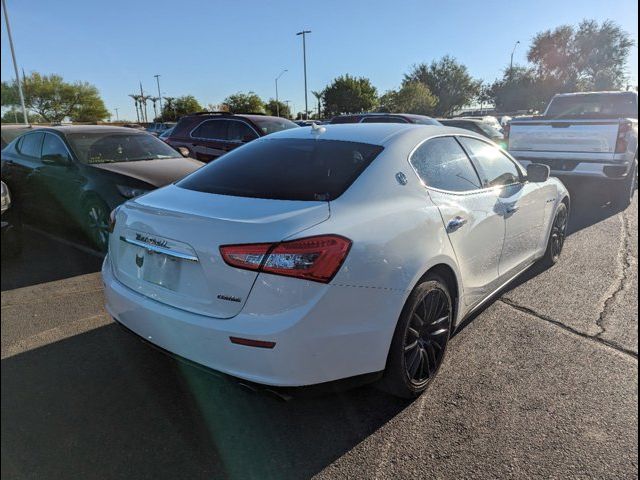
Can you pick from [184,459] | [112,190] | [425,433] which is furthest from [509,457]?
[112,190]

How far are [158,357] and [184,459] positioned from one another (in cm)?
104

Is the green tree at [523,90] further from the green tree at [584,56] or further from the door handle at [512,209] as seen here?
the door handle at [512,209]

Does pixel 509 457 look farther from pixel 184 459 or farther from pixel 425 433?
pixel 184 459

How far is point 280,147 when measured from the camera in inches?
133

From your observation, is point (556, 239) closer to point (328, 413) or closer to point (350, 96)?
point (328, 413)

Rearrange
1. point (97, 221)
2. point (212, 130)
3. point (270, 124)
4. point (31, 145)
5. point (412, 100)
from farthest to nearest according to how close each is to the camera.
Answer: point (412, 100) < point (212, 130) < point (270, 124) < point (31, 145) < point (97, 221)

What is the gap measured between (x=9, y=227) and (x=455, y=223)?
4.52 m

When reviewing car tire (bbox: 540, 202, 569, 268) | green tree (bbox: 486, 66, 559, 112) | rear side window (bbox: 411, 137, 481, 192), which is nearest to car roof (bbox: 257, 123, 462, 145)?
rear side window (bbox: 411, 137, 481, 192)

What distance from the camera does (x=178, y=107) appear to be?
223ft

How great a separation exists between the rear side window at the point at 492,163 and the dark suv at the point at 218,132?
19.9ft

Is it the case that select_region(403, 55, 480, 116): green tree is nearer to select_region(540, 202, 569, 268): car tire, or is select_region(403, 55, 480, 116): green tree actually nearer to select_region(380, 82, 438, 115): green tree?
select_region(380, 82, 438, 115): green tree

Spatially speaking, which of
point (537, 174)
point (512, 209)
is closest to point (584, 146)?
point (537, 174)

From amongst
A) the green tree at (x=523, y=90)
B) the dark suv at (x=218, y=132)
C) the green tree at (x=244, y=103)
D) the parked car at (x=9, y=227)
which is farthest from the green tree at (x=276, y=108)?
the parked car at (x=9, y=227)

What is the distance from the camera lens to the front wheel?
5422 mm
